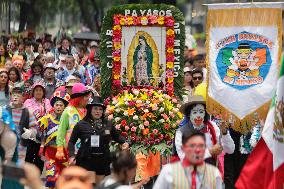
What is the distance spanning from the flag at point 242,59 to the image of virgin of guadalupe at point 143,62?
433cm

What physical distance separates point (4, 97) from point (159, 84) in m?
2.59

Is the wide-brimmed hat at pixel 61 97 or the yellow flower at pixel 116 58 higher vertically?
the yellow flower at pixel 116 58

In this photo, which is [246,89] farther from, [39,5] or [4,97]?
[39,5]

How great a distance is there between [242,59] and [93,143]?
2.17m

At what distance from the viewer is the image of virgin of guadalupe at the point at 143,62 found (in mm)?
17562

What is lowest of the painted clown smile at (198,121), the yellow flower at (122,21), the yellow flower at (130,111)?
the yellow flower at (130,111)

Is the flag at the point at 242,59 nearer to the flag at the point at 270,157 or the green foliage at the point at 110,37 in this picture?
the flag at the point at 270,157

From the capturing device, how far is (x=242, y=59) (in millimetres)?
Answer: 13188

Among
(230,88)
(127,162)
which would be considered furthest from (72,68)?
(127,162)

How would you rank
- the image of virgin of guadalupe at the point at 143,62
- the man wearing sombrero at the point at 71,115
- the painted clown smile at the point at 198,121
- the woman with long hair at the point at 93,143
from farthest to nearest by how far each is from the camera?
1. the image of virgin of guadalupe at the point at 143,62
2. the man wearing sombrero at the point at 71,115
3. the woman with long hair at the point at 93,143
4. the painted clown smile at the point at 198,121

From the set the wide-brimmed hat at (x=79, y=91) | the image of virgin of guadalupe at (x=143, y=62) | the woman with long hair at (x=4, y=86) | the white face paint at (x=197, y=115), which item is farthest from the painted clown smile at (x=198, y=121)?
the woman with long hair at (x=4, y=86)

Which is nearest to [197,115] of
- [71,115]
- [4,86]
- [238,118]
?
[238,118]

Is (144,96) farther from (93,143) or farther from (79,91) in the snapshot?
(93,143)

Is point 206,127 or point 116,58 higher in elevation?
point 116,58
